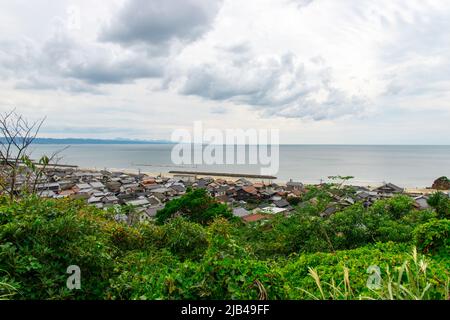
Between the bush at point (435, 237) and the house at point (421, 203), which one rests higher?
the bush at point (435, 237)

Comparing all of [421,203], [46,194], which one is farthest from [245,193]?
[46,194]

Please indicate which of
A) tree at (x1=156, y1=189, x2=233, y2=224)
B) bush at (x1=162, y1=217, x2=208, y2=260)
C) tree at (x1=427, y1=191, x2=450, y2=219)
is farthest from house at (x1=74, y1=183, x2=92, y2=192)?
tree at (x1=427, y1=191, x2=450, y2=219)

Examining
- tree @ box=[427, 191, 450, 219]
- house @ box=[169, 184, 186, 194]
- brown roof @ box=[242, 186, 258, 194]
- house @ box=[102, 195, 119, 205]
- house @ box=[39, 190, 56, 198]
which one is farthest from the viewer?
house @ box=[169, 184, 186, 194]

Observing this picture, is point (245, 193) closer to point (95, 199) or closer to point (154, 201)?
point (154, 201)

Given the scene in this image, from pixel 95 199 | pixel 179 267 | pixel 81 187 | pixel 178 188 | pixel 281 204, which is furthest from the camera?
pixel 178 188

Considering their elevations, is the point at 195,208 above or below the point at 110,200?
above

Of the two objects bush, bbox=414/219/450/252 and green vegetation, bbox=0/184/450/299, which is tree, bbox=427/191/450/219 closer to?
green vegetation, bbox=0/184/450/299

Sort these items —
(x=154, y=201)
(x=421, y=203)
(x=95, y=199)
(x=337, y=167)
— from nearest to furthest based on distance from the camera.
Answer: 1. (x=421, y=203)
2. (x=95, y=199)
3. (x=154, y=201)
4. (x=337, y=167)

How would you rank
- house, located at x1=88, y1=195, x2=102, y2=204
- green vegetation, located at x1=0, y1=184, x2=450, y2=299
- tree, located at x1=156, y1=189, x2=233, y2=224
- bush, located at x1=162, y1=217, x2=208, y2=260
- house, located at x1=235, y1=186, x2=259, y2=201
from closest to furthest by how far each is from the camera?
green vegetation, located at x1=0, y1=184, x2=450, y2=299 → bush, located at x1=162, y1=217, x2=208, y2=260 → tree, located at x1=156, y1=189, x2=233, y2=224 → house, located at x1=88, y1=195, x2=102, y2=204 → house, located at x1=235, y1=186, x2=259, y2=201

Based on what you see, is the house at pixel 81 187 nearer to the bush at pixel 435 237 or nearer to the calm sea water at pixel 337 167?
the calm sea water at pixel 337 167

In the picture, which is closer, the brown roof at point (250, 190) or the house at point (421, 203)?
the house at point (421, 203)

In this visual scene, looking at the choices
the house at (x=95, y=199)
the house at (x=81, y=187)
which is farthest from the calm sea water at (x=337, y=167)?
the house at (x=81, y=187)
